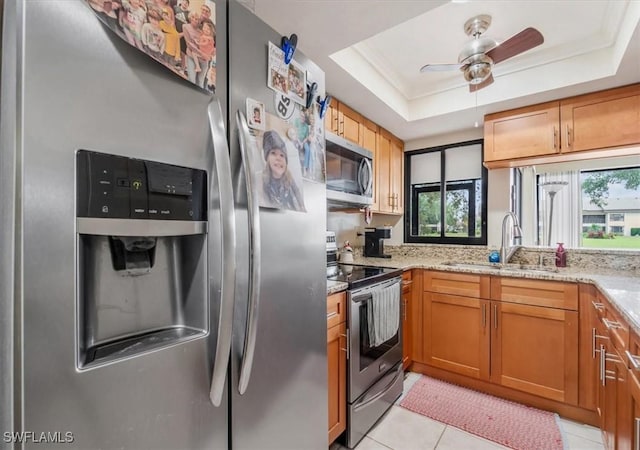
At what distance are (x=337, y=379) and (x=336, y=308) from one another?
0.38 metres

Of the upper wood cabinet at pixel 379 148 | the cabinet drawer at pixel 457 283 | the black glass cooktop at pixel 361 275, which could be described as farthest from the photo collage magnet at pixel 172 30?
the cabinet drawer at pixel 457 283

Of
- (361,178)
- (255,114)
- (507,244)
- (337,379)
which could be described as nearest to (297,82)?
(255,114)

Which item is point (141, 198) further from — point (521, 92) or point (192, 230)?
point (521, 92)

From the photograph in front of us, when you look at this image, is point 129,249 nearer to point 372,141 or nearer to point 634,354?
point 634,354

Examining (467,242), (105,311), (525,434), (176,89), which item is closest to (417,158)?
(467,242)

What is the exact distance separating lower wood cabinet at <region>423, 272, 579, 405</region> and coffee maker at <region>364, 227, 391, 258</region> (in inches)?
22.8

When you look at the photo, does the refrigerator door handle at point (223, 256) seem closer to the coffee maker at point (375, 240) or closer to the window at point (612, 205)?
the coffee maker at point (375, 240)

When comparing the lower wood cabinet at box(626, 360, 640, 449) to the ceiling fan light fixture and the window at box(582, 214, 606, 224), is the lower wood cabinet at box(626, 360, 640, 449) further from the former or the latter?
the window at box(582, 214, 606, 224)

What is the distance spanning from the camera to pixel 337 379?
1.63 meters

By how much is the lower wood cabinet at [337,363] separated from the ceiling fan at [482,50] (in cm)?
150

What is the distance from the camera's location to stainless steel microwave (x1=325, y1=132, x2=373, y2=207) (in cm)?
192

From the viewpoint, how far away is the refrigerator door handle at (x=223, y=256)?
75 cm

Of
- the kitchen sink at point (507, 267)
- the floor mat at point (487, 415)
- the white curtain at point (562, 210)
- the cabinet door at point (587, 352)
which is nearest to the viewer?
the floor mat at point (487, 415)

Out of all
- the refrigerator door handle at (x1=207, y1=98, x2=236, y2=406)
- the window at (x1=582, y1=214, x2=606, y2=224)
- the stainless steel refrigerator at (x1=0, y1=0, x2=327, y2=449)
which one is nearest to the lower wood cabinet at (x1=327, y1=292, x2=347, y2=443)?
the stainless steel refrigerator at (x1=0, y1=0, x2=327, y2=449)
